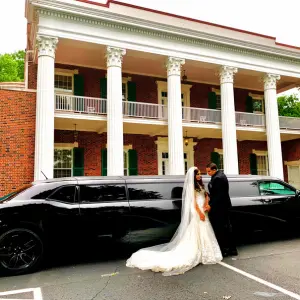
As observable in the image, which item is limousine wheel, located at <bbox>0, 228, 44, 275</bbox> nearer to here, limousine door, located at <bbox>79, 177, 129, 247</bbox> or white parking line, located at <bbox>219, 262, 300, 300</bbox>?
limousine door, located at <bbox>79, 177, 129, 247</bbox>

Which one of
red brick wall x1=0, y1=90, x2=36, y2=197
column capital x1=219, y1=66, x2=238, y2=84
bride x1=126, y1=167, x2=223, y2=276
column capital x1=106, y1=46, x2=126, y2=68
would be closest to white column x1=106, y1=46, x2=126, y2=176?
column capital x1=106, y1=46, x2=126, y2=68

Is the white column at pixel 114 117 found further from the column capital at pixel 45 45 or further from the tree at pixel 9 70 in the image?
the tree at pixel 9 70

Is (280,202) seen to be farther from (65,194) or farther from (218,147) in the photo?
(218,147)

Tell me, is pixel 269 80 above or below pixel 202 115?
above

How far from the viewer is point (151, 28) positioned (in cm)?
1379

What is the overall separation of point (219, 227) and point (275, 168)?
12.0 meters

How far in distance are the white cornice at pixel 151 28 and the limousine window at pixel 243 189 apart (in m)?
9.74

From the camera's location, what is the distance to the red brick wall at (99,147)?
15.1m

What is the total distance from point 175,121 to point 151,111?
84.1 inches

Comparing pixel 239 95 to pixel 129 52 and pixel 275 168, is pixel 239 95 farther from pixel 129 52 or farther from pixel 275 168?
pixel 129 52

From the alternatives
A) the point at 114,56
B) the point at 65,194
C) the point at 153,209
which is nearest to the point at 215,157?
the point at 114,56

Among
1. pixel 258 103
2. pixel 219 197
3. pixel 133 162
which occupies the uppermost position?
pixel 258 103

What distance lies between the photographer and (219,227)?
220 inches

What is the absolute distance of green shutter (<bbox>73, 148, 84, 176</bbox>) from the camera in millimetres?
14688
